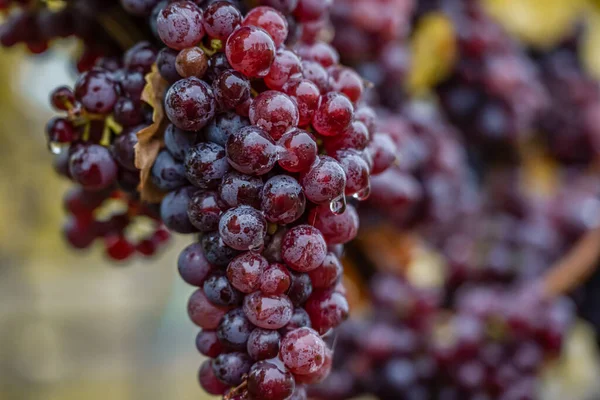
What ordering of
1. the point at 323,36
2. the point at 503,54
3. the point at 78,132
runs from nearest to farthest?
1. the point at 78,132
2. the point at 323,36
3. the point at 503,54

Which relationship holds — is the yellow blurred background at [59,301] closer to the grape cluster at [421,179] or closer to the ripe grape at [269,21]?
the grape cluster at [421,179]

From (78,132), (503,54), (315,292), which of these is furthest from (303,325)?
(503,54)

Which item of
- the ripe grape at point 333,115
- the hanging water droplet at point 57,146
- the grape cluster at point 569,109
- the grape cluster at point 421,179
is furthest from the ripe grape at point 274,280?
the grape cluster at point 569,109

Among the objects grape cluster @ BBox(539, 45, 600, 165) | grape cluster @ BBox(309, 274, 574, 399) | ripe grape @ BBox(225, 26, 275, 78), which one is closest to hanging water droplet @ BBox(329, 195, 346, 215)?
ripe grape @ BBox(225, 26, 275, 78)

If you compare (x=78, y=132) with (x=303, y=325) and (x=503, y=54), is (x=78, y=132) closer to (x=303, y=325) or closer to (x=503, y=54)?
(x=303, y=325)

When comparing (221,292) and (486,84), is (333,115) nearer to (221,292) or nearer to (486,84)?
(221,292)

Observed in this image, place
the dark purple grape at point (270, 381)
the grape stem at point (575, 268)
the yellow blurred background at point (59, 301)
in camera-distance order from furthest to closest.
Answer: the yellow blurred background at point (59, 301), the grape stem at point (575, 268), the dark purple grape at point (270, 381)

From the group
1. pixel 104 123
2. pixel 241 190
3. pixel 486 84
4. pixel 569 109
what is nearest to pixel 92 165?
pixel 104 123
